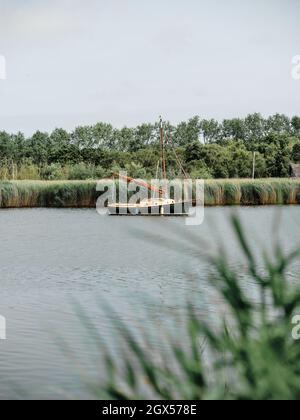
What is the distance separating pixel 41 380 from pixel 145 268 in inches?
290

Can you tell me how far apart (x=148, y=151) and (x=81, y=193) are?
14489 millimetres

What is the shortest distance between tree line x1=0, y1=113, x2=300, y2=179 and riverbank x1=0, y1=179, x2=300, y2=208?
4.20 meters

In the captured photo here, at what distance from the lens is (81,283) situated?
40.2ft

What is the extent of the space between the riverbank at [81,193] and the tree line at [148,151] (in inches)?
165

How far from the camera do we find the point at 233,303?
158cm

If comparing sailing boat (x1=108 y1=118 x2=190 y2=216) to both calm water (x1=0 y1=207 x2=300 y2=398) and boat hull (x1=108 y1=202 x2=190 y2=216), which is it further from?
calm water (x1=0 y1=207 x2=300 y2=398)

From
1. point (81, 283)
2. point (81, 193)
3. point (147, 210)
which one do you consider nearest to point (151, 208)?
point (147, 210)

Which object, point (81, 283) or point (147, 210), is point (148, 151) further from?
point (81, 283)

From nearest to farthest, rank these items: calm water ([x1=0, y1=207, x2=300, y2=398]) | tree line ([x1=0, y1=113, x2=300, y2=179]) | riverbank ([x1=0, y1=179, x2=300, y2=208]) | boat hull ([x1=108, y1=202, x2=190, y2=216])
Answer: calm water ([x1=0, y1=207, x2=300, y2=398]) < boat hull ([x1=108, y1=202, x2=190, y2=216]) < riverbank ([x1=0, y1=179, x2=300, y2=208]) < tree line ([x1=0, y1=113, x2=300, y2=179])

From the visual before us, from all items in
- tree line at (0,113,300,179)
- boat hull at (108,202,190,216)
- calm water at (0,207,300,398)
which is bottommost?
Result: boat hull at (108,202,190,216)

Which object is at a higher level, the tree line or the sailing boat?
the tree line

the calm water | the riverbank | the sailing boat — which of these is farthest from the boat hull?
the calm water

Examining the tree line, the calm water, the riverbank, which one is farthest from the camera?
the tree line

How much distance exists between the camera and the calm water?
2.41 m
